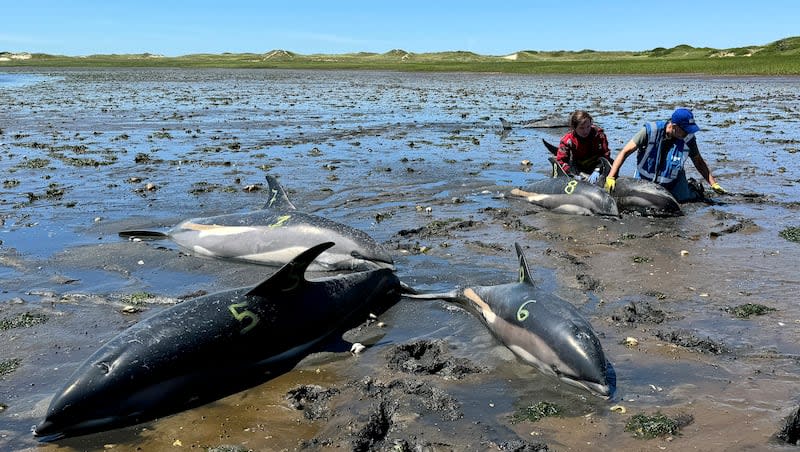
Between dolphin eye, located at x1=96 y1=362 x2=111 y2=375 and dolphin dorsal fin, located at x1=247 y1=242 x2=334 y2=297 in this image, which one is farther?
dolphin dorsal fin, located at x1=247 y1=242 x2=334 y2=297

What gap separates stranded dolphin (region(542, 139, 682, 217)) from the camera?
36.1ft

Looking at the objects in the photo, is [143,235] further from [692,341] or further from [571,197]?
[692,341]

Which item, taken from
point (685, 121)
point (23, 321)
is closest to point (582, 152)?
point (685, 121)

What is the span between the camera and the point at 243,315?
580cm

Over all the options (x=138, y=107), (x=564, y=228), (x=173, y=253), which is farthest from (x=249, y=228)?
(x=138, y=107)

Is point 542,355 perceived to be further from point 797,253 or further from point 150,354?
point 797,253

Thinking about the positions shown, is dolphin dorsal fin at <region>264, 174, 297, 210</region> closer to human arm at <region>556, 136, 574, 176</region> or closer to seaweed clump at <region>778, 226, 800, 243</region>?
human arm at <region>556, 136, 574, 176</region>

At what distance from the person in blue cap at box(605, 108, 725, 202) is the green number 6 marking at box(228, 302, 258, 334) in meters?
7.68

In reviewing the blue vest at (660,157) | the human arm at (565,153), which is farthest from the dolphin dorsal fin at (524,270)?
the human arm at (565,153)

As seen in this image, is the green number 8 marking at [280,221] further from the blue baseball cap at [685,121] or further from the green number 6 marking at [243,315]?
the blue baseball cap at [685,121]

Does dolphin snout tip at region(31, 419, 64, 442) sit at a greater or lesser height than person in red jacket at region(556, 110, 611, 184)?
lesser

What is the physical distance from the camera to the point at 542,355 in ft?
18.5

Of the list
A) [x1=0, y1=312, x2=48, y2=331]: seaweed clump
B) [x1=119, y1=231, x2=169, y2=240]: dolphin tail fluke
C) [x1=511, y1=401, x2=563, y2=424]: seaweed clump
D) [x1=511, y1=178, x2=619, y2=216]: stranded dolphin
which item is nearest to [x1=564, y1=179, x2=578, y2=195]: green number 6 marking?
[x1=511, y1=178, x2=619, y2=216]: stranded dolphin

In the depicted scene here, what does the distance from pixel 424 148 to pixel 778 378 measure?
1499 centimetres
